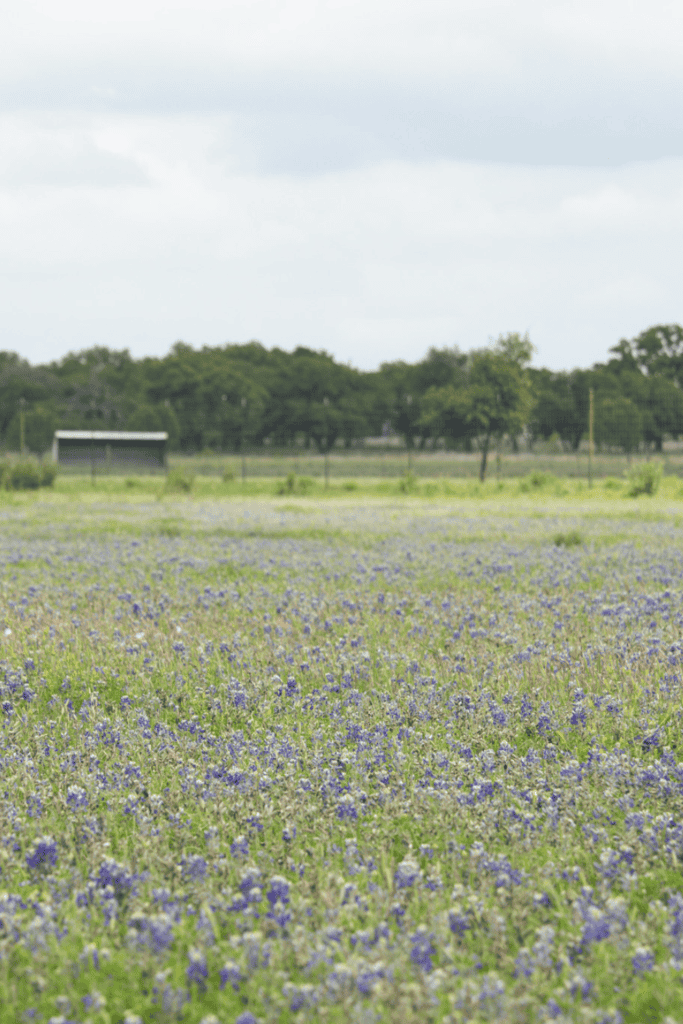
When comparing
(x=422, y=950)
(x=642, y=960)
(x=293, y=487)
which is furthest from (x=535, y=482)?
(x=422, y=950)

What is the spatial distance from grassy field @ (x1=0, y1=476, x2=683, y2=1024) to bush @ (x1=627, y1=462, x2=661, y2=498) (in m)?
27.0

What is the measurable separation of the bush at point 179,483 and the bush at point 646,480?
1823cm

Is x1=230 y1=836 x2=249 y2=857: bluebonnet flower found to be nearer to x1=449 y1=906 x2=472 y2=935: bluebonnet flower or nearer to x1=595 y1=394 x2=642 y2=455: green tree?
x1=449 y1=906 x2=472 y2=935: bluebonnet flower

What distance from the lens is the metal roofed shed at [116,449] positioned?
59094mm

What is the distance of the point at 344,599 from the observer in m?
8.84

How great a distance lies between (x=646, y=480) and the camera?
34625mm

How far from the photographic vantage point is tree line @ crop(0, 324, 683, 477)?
46.9 meters

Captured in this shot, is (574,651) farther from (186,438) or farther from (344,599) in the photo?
(186,438)

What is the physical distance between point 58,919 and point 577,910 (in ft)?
5.81

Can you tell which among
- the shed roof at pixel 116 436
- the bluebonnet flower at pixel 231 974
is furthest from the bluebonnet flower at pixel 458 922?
the shed roof at pixel 116 436

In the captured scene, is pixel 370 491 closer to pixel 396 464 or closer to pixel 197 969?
pixel 396 464

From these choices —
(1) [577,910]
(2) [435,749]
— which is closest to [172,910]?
(1) [577,910]

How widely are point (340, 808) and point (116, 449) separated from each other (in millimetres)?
61560

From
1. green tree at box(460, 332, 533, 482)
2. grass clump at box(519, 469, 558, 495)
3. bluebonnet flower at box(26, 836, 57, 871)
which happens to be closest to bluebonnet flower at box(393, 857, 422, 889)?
bluebonnet flower at box(26, 836, 57, 871)
